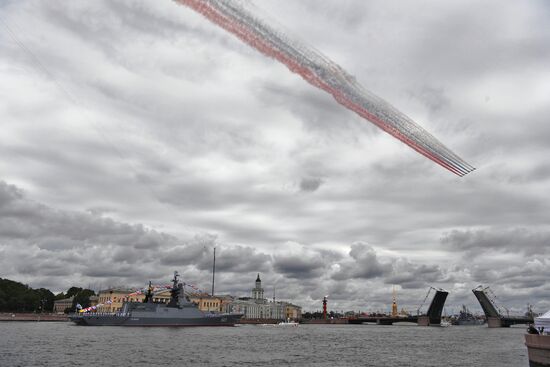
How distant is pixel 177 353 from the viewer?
191ft

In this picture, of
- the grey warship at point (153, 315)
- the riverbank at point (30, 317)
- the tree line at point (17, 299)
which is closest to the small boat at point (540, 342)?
the grey warship at point (153, 315)

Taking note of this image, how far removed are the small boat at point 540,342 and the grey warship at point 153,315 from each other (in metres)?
93.5

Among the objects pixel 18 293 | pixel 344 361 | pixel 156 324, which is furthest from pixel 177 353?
pixel 18 293

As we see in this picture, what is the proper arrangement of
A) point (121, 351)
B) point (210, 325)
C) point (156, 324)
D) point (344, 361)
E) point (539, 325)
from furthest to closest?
1. point (210, 325)
2. point (156, 324)
3. point (121, 351)
4. point (344, 361)
5. point (539, 325)

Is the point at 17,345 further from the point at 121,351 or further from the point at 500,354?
the point at 500,354

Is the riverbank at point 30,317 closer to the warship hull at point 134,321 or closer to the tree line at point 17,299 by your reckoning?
the tree line at point 17,299

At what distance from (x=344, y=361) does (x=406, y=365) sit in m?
6.92

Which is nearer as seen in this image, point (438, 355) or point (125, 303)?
point (438, 355)

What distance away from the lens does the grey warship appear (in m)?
118

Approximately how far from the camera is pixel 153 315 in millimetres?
118125

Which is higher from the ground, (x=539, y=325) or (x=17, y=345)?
(x=539, y=325)

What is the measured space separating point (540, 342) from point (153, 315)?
96.8 meters

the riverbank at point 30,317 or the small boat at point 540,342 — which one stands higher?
the small boat at point 540,342

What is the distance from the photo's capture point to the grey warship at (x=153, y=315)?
11788cm
